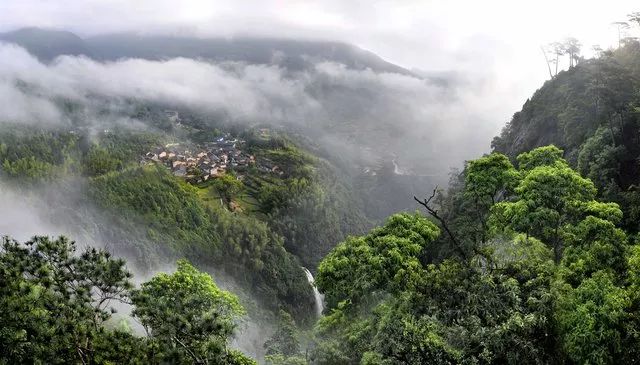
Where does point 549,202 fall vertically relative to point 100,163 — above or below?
below

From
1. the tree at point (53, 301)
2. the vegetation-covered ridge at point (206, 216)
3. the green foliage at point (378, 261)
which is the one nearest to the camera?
the tree at point (53, 301)

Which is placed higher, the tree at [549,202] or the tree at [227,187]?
the tree at [227,187]

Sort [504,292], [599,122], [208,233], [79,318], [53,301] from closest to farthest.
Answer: [53,301], [79,318], [504,292], [599,122], [208,233]

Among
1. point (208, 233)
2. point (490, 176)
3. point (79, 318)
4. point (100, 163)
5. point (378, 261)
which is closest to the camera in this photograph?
point (79, 318)

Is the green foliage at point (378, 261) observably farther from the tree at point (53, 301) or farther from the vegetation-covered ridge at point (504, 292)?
the tree at point (53, 301)

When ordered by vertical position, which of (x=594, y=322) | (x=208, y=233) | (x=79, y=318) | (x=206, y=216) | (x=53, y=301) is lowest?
(x=594, y=322)

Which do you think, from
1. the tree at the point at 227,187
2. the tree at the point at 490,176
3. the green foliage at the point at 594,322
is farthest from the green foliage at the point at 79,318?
the tree at the point at 227,187

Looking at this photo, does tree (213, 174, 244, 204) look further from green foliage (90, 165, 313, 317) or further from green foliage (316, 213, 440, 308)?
green foliage (316, 213, 440, 308)

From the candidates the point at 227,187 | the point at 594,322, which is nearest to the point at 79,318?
the point at 594,322

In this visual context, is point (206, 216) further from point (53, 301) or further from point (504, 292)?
point (504, 292)

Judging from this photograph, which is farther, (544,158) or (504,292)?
(544,158)

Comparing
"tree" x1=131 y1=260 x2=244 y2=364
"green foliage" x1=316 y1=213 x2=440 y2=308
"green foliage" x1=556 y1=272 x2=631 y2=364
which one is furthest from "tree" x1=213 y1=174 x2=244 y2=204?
"green foliage" x1=556 y1=272 x2=631 y2=364

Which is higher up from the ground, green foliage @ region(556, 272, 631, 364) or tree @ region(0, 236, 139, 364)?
tree @ region(0, 236, 139, 364)
